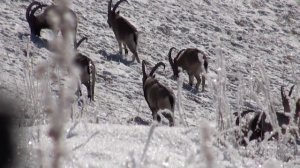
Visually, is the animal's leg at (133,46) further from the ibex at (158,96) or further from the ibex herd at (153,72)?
the ibex at (158,96)

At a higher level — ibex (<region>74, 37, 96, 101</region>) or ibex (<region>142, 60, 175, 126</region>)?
ibex (<region>142, 60, 175, 126</region>)

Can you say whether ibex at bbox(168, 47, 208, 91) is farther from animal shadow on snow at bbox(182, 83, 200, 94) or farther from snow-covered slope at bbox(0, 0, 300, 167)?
snow-covered slope at bbox(0, 0, 300, 167)

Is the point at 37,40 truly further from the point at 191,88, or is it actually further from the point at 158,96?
the point at 158,96

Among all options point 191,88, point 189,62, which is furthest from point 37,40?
point 191,88

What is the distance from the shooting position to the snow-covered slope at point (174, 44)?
1135 cm

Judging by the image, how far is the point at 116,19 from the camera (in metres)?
14.4

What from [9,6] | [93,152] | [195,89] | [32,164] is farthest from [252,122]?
[9,6]

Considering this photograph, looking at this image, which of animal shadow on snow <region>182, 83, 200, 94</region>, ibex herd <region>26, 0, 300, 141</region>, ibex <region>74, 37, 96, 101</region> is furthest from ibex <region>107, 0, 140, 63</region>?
ibex <region>74, 37, 96, 101</region>

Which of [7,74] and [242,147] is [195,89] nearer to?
[7,74]

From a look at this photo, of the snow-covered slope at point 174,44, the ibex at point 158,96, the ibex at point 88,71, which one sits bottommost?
the snow-covered slope at point 174,44

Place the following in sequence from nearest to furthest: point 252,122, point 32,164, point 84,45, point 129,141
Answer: point 32,164, point 129,141, point 252,122, point 84,45

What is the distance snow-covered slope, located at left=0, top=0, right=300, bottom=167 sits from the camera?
1135 centimetres

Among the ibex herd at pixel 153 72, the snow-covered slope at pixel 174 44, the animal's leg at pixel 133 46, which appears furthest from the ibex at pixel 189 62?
the animal's leg at pixel 133 46

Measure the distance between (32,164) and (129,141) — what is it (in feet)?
2.79
